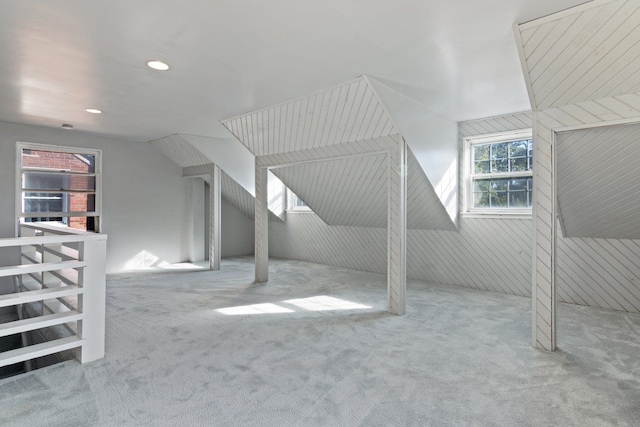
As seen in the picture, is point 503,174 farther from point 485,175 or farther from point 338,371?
point 338,371

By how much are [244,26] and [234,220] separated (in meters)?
6.29

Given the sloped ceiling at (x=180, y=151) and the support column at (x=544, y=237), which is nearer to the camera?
the support column at (x=544, y=237)

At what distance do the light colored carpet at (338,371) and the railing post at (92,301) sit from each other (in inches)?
4.6

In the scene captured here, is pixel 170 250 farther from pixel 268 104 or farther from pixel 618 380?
pixel 618 380

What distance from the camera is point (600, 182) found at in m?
3.47

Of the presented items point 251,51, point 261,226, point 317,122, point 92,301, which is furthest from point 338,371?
point 261,226

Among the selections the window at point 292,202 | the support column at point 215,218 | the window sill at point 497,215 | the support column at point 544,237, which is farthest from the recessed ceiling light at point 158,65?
the window at point 292,202

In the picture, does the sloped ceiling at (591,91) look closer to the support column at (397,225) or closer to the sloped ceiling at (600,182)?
the sloped ceiling at (600,182)

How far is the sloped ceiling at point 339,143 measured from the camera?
392 cm

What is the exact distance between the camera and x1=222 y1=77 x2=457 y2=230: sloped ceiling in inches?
154

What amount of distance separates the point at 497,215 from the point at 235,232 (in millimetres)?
5716

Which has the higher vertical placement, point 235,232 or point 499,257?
point 235,232

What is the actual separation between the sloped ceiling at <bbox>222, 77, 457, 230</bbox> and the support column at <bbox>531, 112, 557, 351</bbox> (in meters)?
1.47

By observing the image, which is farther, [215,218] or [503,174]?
[215,218]
